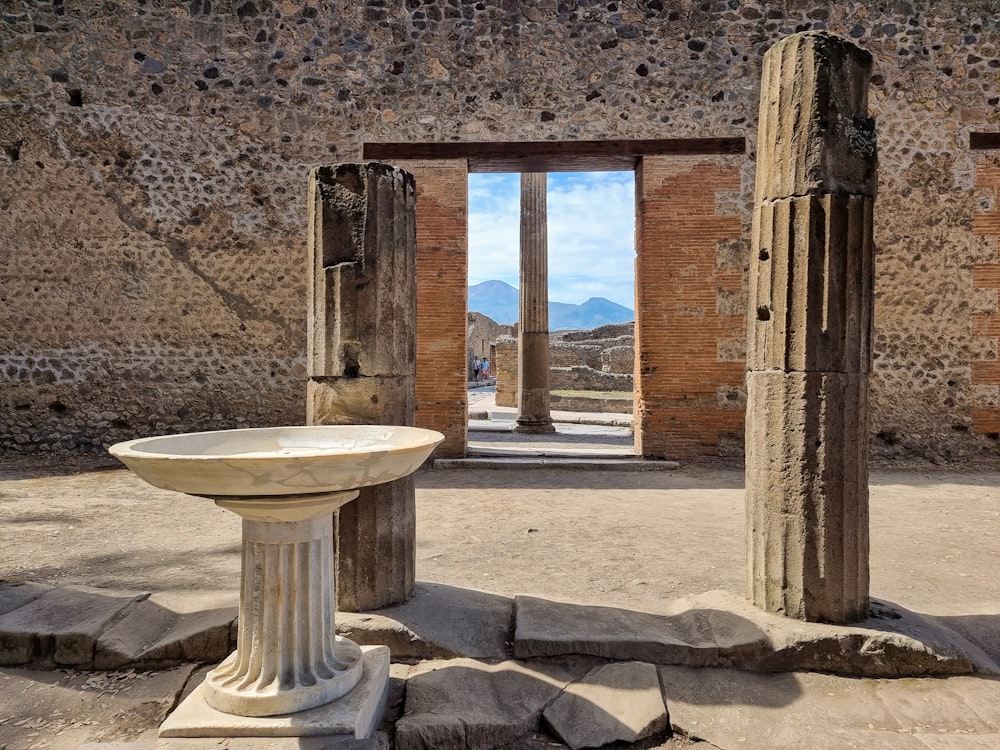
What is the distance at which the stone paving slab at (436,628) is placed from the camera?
2.92m

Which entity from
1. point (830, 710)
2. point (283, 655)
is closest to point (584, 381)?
point (830, 710)

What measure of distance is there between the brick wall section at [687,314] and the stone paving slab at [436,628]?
528 centimetres

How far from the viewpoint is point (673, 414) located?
805cm

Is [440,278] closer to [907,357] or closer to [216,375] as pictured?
[216,375]

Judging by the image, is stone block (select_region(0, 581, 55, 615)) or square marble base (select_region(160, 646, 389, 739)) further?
stone block (select_region(0, 581, 55, 615))

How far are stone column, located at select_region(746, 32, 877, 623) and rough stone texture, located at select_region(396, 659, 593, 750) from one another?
1.16 m

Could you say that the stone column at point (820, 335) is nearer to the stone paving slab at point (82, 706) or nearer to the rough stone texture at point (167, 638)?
the rough stone texture at point (167, 638)

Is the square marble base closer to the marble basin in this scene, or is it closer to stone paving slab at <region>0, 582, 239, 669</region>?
stone paving slab at <region>0, 582, 239, 669</region>

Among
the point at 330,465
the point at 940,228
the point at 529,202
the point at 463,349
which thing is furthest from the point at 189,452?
the point at 529,202

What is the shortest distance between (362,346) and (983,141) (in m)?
8.66

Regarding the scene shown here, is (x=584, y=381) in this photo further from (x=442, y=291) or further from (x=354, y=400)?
(x=354, y=400)

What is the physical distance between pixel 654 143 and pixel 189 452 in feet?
23.6

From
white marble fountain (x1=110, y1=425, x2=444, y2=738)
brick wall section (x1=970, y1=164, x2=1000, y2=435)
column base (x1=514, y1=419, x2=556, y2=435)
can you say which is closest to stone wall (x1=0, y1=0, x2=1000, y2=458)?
brick wall section (x1=970, y1=164, x2=1000, y2=435)

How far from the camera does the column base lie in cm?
1198
